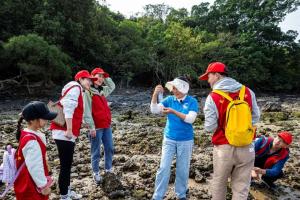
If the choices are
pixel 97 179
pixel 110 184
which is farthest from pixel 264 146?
pixel 97 179

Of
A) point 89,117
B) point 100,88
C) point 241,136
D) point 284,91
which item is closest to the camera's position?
point 241,136

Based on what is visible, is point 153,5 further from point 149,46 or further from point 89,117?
point 89,117

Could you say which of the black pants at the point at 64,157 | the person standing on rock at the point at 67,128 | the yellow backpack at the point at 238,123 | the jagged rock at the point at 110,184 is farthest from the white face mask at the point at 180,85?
the jagged rock at the point at 110,184

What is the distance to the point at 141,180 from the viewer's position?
6.83 m

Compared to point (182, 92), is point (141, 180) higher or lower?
lower

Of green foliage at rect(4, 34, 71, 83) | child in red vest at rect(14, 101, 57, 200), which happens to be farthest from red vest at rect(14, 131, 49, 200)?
green foliage at rect(4, 34, 71, 83)

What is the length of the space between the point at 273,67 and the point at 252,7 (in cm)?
912

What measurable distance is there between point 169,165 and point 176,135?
465 mm

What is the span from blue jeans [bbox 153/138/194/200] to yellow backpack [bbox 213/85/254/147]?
109 cm

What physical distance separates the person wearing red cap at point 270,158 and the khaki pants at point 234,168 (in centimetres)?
195

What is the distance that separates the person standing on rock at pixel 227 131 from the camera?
4.23m

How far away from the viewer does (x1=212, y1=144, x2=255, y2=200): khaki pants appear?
4316 mm

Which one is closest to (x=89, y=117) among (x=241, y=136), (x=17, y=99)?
(x=241, y=136)

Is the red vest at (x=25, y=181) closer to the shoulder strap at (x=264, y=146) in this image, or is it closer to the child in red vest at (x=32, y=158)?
the child in red vest at (x=32, y=158)
